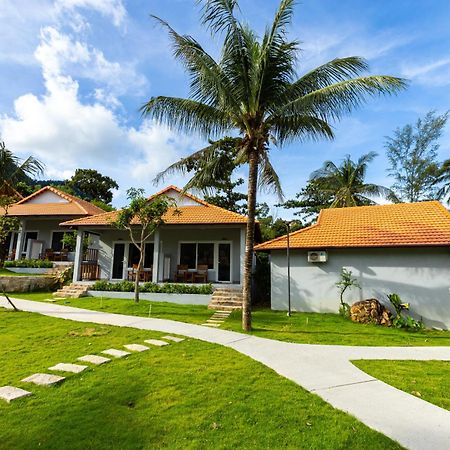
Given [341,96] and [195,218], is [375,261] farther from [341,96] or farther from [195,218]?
[195,218]

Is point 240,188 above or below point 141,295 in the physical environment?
above

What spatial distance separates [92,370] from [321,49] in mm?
9888

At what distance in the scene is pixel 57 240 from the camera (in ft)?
68.0

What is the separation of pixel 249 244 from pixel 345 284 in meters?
5.25

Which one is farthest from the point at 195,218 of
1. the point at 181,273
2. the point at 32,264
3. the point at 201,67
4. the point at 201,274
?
the point at 32,264

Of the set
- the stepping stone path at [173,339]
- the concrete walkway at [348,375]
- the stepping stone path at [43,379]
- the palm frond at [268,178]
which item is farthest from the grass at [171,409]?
the palm frond at [268,178]

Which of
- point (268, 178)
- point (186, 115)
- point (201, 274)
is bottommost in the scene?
point (201, 274)

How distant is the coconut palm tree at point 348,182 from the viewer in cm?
2528

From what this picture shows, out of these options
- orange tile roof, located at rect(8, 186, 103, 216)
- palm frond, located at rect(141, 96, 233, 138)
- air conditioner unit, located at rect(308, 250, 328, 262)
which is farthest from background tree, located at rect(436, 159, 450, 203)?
orange tile roof, located at rect(8, 186, 103, 216)

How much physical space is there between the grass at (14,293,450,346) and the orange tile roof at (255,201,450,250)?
2.95 meters

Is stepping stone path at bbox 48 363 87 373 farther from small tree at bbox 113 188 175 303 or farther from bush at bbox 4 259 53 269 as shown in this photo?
bush at bbox 4 259 53 269

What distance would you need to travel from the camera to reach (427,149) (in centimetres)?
2861

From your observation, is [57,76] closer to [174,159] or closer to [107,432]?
[174,159]

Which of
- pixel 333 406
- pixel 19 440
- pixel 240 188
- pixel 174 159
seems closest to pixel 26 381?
pixel 19 440
